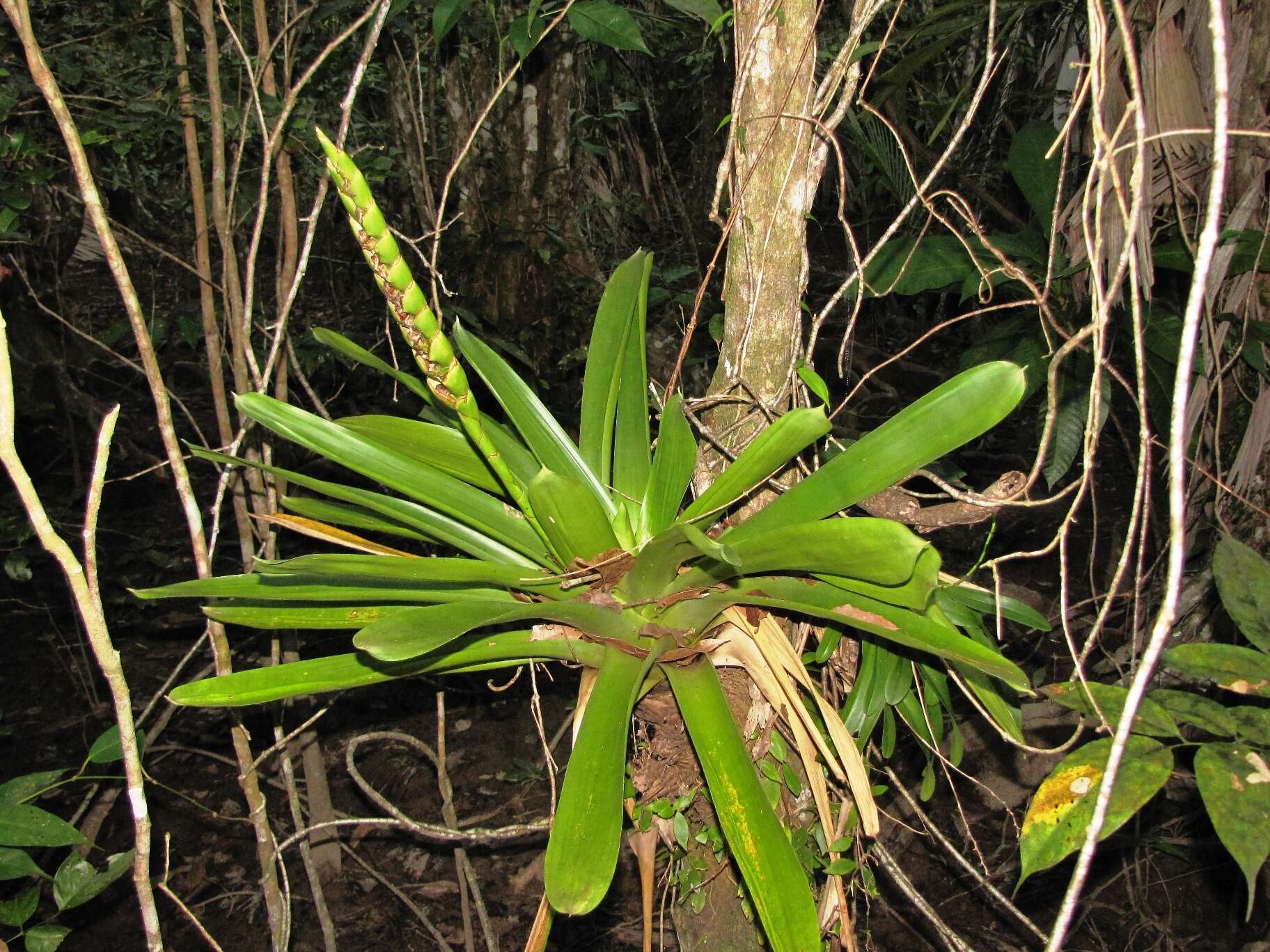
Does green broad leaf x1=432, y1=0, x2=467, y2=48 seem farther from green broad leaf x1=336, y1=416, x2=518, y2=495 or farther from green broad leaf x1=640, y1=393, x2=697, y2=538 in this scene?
green broad leaf x1=640, y1=393, x2=697, y2=538

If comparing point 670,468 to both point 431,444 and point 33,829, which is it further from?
point 33,829

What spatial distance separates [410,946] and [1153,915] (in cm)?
170

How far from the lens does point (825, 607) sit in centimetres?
91

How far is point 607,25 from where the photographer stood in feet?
4.20

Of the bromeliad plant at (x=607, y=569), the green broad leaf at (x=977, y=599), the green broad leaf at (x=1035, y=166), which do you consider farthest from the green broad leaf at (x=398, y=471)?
the green broad leaf at (x=1035, y=166)

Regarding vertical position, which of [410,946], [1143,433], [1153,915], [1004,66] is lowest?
[410,946]

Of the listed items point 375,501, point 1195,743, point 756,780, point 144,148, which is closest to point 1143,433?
point 1195,743

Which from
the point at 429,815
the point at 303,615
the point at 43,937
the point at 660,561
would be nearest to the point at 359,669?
the point at 303,615

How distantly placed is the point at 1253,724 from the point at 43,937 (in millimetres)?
1467

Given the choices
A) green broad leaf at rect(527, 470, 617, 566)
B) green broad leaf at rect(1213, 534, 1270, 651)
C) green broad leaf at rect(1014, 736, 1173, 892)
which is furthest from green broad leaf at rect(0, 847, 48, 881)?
green broad leaf at rect(1213, 534, 1270, 651)

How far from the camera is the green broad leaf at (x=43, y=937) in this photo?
117 centimetres

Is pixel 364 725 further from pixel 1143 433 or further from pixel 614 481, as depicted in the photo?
pixel 1143 433

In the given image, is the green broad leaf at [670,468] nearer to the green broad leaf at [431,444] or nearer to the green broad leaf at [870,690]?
the green broad leaf at [431,444]

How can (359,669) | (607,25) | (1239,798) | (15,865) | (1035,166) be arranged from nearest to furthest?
(1239,798)
(359,669)
(15,865)
(607,25)
(1035,166)
